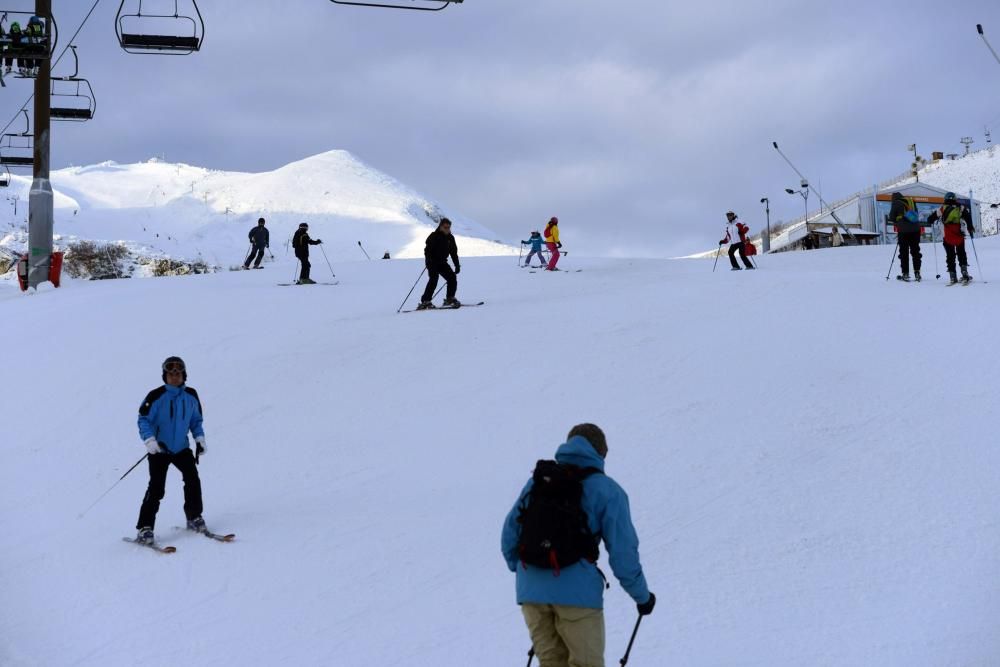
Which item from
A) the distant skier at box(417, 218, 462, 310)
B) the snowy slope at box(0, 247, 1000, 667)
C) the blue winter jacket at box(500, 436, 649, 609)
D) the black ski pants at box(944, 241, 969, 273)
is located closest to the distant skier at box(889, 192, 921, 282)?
the black ski pants at box(944, 241, 969, 273)

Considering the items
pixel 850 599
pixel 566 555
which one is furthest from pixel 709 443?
pixel 566 555

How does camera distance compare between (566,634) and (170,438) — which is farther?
(170,438)

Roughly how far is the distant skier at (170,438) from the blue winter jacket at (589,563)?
4.26m

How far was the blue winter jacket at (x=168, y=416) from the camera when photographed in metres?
7.79

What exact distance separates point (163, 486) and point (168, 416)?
1.75 feet

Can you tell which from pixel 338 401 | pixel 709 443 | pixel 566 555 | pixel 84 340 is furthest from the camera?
pixel 84 340

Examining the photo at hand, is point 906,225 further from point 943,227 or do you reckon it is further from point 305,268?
point 305,268

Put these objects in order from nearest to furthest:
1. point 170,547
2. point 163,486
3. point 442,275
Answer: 1. point 170,547
2. point 163,486
3. point 442,275

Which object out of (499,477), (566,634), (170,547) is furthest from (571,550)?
(499,477)

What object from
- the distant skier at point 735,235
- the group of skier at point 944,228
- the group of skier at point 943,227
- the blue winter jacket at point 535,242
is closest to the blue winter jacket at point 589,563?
the group of skier at point 943,227

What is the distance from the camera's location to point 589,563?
431 centimetres

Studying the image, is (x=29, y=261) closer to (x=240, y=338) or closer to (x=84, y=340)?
(x=84, y=340)

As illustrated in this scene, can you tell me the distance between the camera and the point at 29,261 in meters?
22.7

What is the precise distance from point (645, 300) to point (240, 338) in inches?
243
